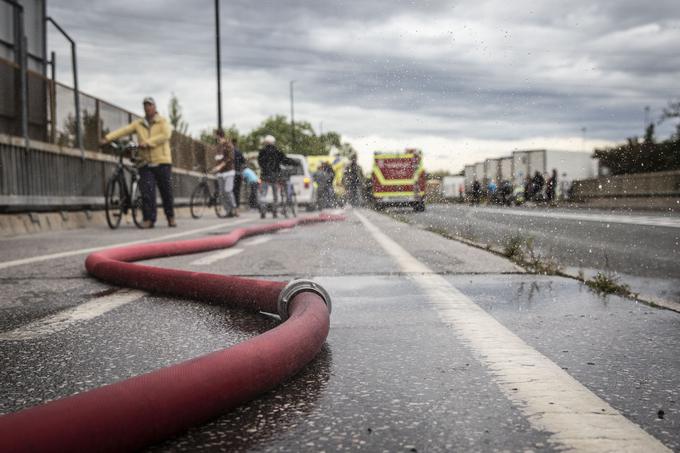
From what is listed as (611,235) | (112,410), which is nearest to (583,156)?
(611,235)

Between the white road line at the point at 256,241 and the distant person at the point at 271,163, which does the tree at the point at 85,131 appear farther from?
the white road line at the point at 256,241

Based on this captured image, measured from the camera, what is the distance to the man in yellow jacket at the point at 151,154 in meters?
13.1

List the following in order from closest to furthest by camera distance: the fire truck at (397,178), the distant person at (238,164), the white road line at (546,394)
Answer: the white road line at (546,394)
the distant person at (238,164)
the fire truck at (397,178)

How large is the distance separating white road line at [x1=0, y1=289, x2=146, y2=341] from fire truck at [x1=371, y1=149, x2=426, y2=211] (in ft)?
86.3

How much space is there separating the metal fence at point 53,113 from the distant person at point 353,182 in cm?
1598

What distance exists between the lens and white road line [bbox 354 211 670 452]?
186 centimetres

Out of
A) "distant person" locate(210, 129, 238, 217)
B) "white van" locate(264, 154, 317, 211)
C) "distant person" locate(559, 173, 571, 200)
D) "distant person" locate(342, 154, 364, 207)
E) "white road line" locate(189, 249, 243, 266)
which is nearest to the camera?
"white road line" locate(189, 249, 243, 266)

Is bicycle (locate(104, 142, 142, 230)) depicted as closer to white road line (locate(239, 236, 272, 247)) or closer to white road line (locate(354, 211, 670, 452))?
white road line (locate(239, 236, 272, 247))

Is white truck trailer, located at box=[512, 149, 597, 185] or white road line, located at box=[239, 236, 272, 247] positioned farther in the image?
→ white truck trailer, located at box=[512, 149, 597, 185]

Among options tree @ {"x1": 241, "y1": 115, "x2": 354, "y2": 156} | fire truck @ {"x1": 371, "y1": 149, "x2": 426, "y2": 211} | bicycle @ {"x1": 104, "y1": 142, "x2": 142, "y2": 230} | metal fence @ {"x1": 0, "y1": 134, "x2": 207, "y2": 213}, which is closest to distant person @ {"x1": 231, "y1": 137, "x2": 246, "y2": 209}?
metal fence @ {"x1": 0, "y1": 134, "x2": 207, "y2": 213}

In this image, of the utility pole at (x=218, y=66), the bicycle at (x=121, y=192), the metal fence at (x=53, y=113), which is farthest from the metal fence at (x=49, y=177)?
the utility pole at (x=218, y=66)

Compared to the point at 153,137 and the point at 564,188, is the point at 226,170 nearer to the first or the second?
the point at 153,137

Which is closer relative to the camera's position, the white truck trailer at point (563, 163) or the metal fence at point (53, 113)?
the metal fence at point (53, 113)

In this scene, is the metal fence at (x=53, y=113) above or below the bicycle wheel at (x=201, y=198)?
above
